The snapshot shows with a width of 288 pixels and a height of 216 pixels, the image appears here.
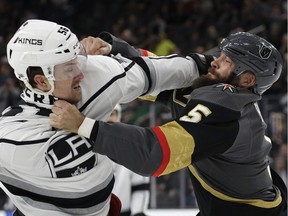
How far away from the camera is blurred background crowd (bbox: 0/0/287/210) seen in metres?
6.03

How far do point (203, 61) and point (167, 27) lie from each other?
20.5 feet

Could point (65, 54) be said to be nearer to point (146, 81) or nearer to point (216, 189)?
point (146, 81)

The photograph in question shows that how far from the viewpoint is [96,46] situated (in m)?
2.84

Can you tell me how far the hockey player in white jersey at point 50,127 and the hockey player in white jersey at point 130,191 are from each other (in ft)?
5.21

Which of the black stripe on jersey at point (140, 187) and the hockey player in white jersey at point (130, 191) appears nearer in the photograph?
the hockey player in white jersey at point (130, 191)

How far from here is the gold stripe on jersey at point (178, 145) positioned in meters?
2.52

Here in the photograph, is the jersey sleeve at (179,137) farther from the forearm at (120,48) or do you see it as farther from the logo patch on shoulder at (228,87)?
the forearm at (120,48)

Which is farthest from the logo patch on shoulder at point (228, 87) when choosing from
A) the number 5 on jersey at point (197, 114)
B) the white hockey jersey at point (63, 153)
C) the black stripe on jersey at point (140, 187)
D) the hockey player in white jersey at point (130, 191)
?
the black stripe on jersey at point (140, 187)

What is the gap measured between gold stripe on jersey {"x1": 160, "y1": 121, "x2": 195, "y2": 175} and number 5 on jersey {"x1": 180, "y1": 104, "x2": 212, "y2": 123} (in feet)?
0.15

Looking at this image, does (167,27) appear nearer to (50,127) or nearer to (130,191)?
(130,191)

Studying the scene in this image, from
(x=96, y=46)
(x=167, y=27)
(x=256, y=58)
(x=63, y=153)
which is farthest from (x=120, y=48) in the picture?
(x=167, y=27)

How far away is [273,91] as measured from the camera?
7125 millimetres

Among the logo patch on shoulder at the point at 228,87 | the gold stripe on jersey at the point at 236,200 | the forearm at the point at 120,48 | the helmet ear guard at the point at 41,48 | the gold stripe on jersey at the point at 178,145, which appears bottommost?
the gold stripe on jersey at the point at 236,200

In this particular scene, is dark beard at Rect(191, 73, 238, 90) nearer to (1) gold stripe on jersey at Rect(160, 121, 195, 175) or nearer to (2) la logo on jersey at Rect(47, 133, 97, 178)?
(1) gold stripe on jersey at Rect(160, 121, 195, 175)
